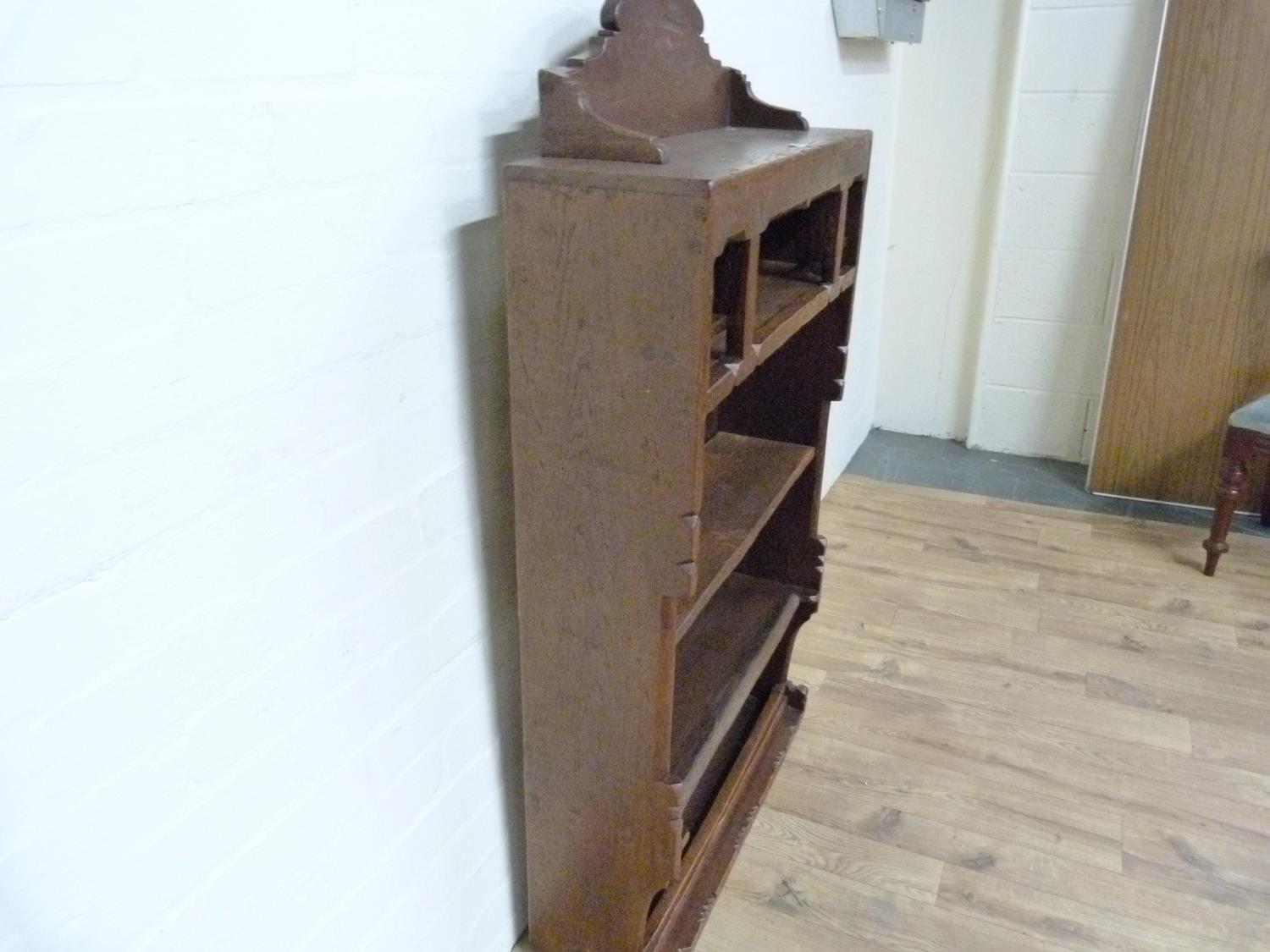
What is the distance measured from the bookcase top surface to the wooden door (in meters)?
1.96

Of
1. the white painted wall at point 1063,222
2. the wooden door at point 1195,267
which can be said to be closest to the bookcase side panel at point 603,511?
the wooden door at point 1195,267

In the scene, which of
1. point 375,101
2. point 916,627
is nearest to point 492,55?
point 375,101

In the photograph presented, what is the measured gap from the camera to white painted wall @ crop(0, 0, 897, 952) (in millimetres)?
735

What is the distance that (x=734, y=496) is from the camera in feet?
5.10

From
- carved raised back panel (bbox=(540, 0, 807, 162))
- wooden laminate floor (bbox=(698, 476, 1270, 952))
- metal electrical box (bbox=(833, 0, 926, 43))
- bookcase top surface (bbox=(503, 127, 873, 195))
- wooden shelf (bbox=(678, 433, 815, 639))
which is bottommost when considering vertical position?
wooden laminate floor (bbox=(698, 476, 1270, 952))

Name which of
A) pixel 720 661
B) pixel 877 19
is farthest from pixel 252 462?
pixel 877 19

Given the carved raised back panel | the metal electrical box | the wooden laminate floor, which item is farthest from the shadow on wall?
the metal electrical box

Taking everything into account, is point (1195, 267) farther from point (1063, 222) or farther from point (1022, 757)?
point (1022, 757)

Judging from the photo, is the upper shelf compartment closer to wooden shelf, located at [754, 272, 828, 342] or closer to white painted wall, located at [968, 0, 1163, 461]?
wooden shelf, located at [754, 272, 828, 342]

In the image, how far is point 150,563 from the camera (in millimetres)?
834

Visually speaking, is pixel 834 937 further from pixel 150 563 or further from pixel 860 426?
pixel 860 426

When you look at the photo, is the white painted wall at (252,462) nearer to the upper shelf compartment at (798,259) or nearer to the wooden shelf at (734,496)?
the wooden shelf at (734,496)

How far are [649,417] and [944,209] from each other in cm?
262

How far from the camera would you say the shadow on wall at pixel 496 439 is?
1.20m
